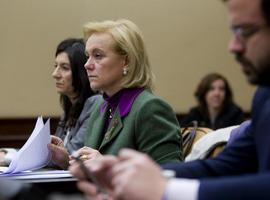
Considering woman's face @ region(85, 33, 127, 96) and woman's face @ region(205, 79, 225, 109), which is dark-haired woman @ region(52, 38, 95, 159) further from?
woman's face @ region(205, 79, 225, 109)

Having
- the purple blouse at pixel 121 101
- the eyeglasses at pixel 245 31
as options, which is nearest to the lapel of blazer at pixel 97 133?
the purple blouse at pixel 121 101

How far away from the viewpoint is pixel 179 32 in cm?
626

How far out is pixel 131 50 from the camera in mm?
2771

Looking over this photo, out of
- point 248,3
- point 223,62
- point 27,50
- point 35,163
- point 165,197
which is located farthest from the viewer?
point 223,62

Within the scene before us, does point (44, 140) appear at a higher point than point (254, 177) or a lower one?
lower

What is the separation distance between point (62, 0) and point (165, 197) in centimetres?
511

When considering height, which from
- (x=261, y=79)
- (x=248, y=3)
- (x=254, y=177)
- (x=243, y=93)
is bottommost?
(x=243, y=93)

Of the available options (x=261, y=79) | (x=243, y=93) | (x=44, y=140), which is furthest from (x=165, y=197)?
(x=243, y=93)

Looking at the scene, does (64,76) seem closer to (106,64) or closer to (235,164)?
(106,64)

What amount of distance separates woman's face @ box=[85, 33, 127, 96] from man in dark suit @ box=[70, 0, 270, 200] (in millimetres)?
1190

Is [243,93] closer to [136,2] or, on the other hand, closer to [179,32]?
[179,32]

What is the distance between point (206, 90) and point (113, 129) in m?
3.32

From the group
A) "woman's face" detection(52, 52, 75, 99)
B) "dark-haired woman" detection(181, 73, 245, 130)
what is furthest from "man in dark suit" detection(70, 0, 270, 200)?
"dark-haired woman" detection(181, 73, 245, 130)

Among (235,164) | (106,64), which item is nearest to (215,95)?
(106,64)
